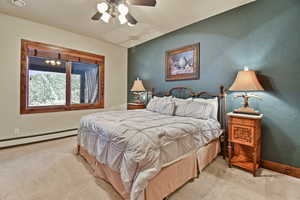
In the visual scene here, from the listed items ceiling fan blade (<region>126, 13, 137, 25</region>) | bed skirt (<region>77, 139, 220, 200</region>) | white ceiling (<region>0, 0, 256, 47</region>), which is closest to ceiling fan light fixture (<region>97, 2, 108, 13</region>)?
ceiling fan blade (<region>126, 13, 137, 25</region>)

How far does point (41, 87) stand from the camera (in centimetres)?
367

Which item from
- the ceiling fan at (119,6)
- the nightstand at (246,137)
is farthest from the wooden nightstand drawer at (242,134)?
the ceiling fan at (119,6)

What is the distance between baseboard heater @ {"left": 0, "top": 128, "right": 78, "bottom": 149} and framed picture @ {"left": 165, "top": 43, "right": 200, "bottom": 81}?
10.1 ft

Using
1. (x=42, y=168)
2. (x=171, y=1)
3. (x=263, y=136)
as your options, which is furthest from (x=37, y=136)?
(x=263, y=136)

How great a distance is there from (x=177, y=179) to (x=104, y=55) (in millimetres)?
4097

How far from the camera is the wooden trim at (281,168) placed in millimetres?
2094

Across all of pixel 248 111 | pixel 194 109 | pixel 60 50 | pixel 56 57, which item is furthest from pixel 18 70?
pixel 248 111

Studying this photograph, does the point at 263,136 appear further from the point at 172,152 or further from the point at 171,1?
the point at 171,1

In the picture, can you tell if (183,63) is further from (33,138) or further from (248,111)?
(33,138)

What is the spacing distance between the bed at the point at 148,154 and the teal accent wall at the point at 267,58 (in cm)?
96

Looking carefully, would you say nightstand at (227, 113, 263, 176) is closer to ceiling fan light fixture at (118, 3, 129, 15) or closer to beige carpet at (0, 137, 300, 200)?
beige carpet at (0, 137, 300, 200)

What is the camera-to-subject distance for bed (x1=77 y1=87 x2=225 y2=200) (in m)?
1.40

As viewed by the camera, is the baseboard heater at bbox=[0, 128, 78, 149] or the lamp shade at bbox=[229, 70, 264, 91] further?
the baseboard heater at bbox=[0, 128, 78, 149]

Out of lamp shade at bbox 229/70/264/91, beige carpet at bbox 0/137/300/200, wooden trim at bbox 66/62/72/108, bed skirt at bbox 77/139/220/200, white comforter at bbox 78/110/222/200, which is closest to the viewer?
white comforter at bbox 78/110/222/200
